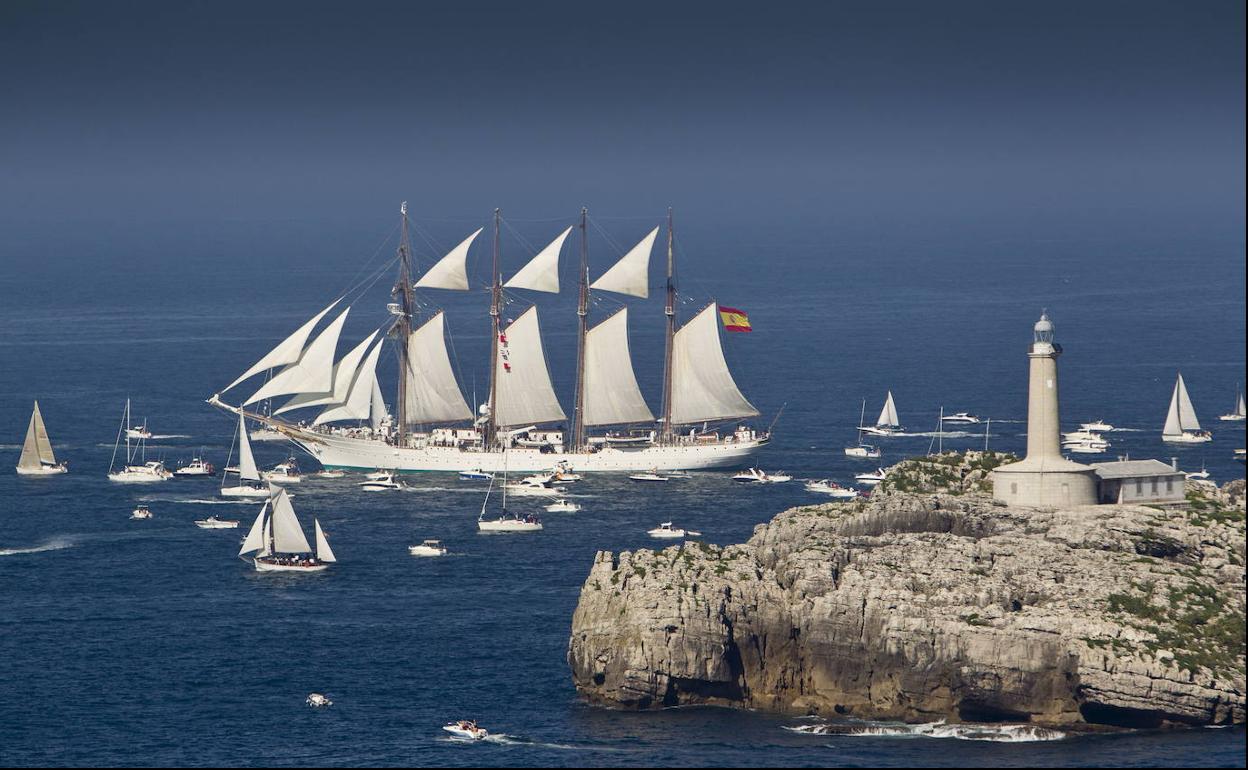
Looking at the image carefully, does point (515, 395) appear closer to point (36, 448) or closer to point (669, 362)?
point (669, 362)

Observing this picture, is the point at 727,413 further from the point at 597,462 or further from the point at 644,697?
the point at 644,697

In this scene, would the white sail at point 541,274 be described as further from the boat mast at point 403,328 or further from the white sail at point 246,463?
the white sail at point 246,463

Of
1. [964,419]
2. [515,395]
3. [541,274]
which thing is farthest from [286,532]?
[964,419]

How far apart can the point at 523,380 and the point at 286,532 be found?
5322cm

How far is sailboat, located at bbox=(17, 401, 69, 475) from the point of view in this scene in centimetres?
16588

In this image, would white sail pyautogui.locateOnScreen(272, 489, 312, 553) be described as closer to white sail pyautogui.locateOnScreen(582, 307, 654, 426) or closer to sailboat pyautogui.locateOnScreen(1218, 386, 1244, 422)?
white sail pyautogui.locateOnScreen(582, 307, 654, 426)

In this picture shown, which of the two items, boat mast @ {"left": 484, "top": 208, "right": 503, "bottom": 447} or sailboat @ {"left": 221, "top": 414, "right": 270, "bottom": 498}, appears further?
boat mast @ {"left": 484, "top": 208, "right": 503, "bottom": 447}

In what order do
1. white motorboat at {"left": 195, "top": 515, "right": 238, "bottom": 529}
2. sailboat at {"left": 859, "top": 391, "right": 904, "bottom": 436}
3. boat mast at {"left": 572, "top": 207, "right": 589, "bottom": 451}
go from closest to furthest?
white motorboat at {"left": 195, "top": 515, "right": 238, "bottom": 529} < sailboat at {"left": 859, "top": 391, "right": 904, "bottom": 436} < boat mast at {"left": 572, "top": 207, "right": 589, "bottom": 451}

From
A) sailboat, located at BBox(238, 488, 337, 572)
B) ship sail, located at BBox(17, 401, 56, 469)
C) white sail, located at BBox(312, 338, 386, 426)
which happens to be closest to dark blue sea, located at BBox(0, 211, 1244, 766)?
sailboat, located at BBox(238, 488, 337, 572)

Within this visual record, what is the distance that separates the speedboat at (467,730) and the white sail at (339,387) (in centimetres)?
8459

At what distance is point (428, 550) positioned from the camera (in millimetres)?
138250

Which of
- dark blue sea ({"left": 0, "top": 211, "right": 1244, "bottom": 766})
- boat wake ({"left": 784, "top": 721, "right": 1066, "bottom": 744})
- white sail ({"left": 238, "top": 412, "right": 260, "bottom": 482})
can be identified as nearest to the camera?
boat wake ({"left": 784, "top": 721, "right": 1066, "bottom": 744})

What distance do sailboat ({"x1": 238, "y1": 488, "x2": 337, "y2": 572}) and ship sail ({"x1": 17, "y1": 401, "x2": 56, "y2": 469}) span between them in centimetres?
3497

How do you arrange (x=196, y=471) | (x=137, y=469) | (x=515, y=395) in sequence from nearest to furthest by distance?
1. (x=137, y=469)
2. (x=196, y=471)
3. (x=515, y=395)
